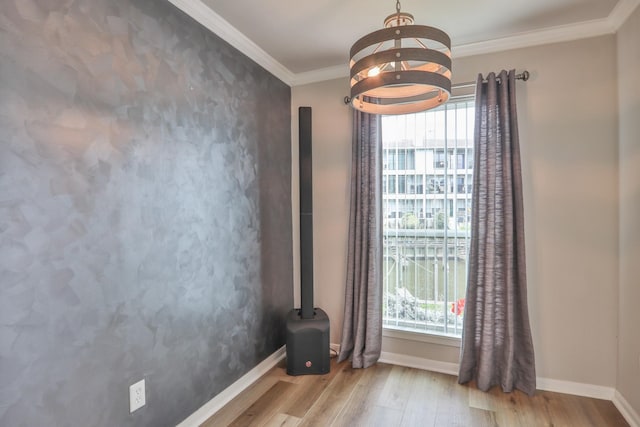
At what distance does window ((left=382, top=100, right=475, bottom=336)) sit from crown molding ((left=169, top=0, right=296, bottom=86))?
3.19ft

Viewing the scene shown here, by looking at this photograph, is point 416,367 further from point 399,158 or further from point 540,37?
point 540,37

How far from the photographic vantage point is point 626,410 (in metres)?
2.01

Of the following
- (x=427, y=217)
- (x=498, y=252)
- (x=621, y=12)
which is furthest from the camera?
(x=427, y=217)

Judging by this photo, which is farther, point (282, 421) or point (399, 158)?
point (399, 158)

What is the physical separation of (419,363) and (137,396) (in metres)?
1.97

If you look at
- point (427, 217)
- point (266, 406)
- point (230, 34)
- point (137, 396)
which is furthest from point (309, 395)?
point (230, 34)

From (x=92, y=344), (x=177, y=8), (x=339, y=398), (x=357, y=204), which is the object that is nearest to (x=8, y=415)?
(x=92, y=344)

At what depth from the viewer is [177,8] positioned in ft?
6.12

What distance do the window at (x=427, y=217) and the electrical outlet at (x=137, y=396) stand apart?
1820mm

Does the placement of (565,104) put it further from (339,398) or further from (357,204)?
(339,398)

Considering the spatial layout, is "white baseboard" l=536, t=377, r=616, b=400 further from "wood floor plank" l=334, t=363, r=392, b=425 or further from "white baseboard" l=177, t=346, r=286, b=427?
"white baseboard" l=177, t=346, r=286, b=427

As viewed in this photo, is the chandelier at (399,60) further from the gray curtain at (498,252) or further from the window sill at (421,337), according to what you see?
the window sill at (421,337)

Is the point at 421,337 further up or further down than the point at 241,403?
further up

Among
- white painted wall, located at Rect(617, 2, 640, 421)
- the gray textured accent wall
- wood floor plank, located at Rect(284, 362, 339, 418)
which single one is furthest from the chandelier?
wood floor plank, located at Rect(284, 362, 339, 418)
